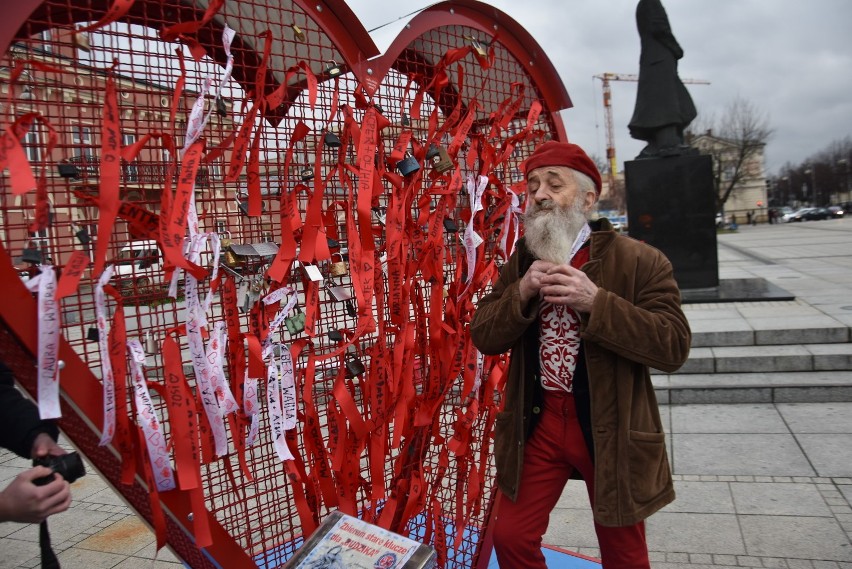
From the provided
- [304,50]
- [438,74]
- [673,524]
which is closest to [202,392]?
[304,50]

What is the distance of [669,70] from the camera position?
1002 cm

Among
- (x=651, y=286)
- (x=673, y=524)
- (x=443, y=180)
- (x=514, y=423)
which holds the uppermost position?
(x=443, y=180)

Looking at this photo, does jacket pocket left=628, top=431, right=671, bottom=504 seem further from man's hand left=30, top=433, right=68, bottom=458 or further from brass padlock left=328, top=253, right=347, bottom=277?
man's hand left=30, top=433, right=68, bottom=458

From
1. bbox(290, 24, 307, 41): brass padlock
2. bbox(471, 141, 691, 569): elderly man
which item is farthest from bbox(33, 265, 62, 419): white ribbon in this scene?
bbox(471, 141, 691, 569): elderly man

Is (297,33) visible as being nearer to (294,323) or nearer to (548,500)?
(294,323)

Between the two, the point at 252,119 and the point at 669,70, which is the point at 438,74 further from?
the point at 669,70

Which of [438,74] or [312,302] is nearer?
[312,302]

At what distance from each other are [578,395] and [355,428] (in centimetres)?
73

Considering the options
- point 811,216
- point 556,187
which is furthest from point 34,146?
point 811,216

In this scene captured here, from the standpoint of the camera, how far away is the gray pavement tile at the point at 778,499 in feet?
11.6

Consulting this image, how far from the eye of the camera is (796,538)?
323 centimetres

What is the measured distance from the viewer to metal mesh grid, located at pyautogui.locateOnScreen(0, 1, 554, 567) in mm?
1632

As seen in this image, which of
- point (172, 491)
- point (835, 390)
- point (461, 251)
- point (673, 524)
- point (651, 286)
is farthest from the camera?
point (835, 390)

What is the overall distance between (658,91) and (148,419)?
10.0 meters
